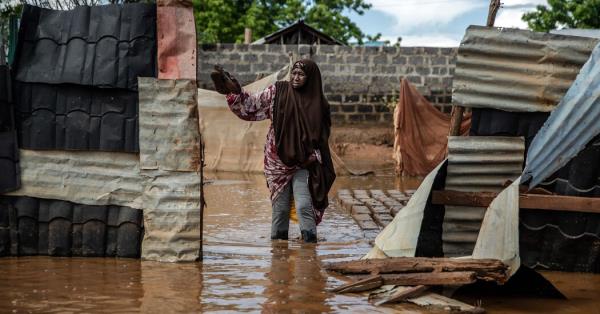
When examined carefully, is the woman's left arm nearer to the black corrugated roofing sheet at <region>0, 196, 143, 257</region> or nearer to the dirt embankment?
the black corrugated roofing sheet at <region>0, 196, 143, 257</region>

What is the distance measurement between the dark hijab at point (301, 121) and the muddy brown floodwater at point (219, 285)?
0.72 metres

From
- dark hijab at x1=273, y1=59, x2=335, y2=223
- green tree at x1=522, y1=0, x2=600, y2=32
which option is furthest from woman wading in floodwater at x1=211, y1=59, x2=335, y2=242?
green tree at x1=522, y1=0, x2=600, y2=32

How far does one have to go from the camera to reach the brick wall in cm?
2098

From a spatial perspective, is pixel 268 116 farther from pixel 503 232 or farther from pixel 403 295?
pixel 403 295

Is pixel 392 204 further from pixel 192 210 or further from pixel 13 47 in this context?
pixel 13 47

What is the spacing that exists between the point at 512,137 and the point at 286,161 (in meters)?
1.96

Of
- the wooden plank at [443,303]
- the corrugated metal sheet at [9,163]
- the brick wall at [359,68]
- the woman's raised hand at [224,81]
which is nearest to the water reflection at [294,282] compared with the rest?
the wooden plank at [443,303]

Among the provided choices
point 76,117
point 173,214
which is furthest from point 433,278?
point 76,117

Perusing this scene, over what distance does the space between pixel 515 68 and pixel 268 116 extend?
213 centimetres

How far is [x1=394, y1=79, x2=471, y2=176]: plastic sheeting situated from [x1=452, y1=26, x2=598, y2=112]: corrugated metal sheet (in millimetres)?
9867

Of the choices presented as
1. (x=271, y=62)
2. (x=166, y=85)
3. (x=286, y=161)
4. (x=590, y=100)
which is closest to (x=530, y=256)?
(x=590, y=100)

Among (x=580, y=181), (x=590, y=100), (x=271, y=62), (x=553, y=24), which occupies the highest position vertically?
(x=553, y=24)

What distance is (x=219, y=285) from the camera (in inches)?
229

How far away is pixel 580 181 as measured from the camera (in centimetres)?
642
